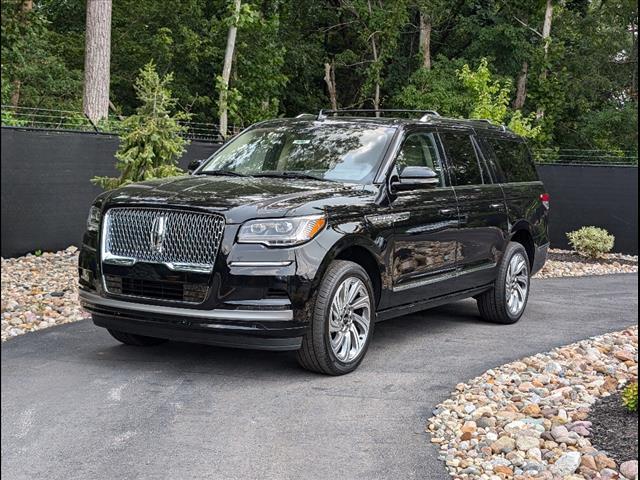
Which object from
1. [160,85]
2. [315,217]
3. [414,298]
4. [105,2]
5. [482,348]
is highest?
[105,2]

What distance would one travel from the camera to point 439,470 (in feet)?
14.8

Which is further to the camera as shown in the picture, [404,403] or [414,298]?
[414,298]

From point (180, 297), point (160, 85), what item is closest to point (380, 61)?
point (160, 85)

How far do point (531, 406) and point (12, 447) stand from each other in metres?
3.22

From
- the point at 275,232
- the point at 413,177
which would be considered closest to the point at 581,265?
the point at 413,177

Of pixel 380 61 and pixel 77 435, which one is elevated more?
pixel 380 61

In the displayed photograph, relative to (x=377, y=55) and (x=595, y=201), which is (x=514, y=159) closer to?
(x=595, y=201)

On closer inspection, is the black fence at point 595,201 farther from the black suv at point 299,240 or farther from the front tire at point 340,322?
the front tire at point 340,322

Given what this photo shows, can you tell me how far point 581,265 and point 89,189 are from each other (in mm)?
8857

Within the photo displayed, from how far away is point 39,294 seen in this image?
9039 mm

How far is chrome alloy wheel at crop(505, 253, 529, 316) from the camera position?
8.78m

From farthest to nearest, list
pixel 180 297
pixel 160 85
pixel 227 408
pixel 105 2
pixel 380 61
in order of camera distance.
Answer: pixel 380 61 < pixel 105 2 < pixel 160 85 < pixel 180 297 < pixel 227 408

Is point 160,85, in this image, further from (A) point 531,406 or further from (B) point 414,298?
(A) point 531,406

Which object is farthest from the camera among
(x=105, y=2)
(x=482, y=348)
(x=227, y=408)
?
(x=105, y=2)
